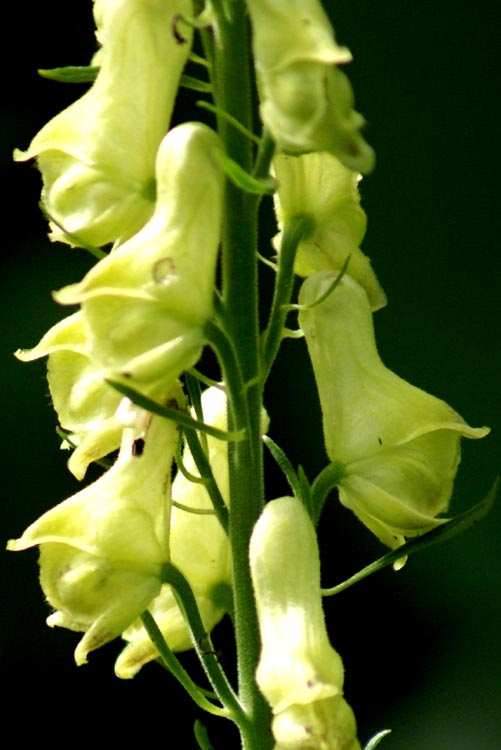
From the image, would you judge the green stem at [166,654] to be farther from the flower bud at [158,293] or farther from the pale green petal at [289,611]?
the flower bud at [158,293]

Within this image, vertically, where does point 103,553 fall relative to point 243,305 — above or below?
below

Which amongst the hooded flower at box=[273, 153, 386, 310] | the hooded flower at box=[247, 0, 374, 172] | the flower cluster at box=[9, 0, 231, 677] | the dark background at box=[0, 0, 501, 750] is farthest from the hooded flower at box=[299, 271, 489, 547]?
the dark background at box=[0, 0, 501, 750]

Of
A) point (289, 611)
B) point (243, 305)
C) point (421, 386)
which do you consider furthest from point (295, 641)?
point (421, 386)

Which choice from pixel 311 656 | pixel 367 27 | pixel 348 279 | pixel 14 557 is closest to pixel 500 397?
pixel 367 27

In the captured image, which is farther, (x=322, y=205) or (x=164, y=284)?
(x=322, y=205)

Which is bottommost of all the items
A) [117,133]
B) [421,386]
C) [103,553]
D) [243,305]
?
[421,386]

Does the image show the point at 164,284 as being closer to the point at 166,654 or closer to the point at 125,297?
the point at 125,297

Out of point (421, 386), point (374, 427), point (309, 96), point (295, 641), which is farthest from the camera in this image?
point (421, 386)
